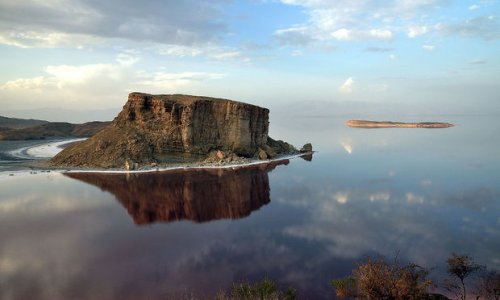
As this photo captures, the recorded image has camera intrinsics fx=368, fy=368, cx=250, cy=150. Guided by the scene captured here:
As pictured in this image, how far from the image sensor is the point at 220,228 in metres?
24.2

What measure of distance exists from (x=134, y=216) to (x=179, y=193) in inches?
299

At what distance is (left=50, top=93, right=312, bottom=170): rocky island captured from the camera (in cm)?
5041

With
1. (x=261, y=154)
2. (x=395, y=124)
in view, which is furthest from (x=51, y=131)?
(x=395, y=124)

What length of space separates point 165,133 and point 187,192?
20.5m

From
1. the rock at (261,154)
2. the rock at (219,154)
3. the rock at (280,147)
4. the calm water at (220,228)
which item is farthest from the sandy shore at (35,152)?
the rock at (280,147)

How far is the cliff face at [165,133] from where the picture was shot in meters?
50.6

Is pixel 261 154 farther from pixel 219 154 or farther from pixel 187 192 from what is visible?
pixel 187 192

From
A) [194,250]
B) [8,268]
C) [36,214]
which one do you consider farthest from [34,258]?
[36,214]

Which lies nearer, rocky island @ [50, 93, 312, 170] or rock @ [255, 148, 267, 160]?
rocky island @ [50, 93, 312, 170]

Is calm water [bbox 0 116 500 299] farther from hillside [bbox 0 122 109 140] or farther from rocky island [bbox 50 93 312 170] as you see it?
hillside [bbox 0 122 109 140]

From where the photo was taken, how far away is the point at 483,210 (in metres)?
28.2

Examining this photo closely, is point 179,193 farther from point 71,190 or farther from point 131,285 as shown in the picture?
point 131,285

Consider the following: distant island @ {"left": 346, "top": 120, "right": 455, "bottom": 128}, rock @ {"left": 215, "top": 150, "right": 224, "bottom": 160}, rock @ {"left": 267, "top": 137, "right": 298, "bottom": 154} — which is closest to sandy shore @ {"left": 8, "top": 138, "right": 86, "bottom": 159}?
rock @ {"left": 215, "top": 150, "right": 224, "bottom": 160}

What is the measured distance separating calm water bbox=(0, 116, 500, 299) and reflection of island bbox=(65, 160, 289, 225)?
120mm
